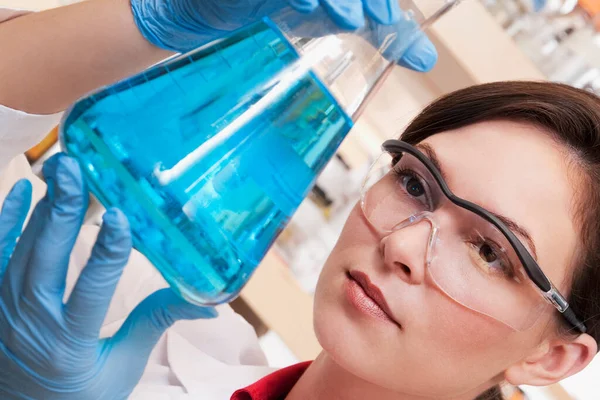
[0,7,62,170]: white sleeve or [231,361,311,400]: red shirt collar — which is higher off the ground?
[0,7,62,170]: white sleeve

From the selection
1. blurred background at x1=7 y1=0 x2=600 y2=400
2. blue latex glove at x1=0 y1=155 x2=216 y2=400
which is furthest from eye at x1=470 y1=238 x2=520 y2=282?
blurred background at x1=7 y1=0 x2=600 y2=400

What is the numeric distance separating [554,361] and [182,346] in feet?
2.64

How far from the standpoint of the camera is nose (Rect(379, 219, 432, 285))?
0.80 meters

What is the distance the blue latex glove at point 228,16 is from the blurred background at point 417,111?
3.11 feet

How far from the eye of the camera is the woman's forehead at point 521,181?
847 millimetres

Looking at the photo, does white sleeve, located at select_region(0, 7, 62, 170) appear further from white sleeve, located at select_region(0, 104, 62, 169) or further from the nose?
the nose

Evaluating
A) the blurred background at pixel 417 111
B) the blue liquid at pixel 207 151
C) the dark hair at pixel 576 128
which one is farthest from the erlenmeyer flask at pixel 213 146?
the blurred background at pixel 417 111

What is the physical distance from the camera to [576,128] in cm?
96

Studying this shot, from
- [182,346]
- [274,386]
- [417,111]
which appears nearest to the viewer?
[274,386]

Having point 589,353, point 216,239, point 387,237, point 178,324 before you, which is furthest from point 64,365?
point 589,353

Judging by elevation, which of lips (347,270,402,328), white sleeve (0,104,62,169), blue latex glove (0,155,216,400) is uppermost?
white sleeve (0,104,62,169)

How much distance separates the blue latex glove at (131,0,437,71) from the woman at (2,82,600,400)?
20 centimetres

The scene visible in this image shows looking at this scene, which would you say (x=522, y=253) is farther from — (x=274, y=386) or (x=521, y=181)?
(x=274, y=386)

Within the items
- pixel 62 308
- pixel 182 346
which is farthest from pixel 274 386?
pixel 62 308
